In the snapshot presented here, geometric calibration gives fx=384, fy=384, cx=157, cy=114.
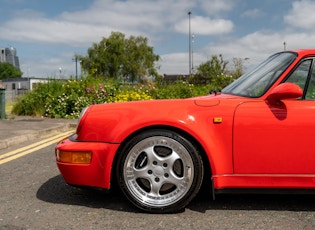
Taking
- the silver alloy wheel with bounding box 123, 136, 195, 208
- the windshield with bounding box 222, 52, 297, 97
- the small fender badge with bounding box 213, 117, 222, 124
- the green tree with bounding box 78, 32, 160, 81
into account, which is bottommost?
the silver alloy wheel with bounding box 123, 136, 195, 208

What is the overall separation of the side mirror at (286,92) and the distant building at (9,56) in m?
184

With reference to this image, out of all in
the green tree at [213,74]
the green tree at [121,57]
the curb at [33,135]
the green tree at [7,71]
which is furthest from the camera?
the green tree at [7,71]

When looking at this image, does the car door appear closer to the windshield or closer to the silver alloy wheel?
the windshield

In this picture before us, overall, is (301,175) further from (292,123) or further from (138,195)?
(138,195)

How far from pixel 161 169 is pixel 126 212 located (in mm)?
471

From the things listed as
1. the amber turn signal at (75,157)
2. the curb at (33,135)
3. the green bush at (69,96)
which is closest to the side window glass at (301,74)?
the amber turn signal at (75,157)

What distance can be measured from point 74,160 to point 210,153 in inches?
44.8

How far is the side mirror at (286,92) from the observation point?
2.97 metres

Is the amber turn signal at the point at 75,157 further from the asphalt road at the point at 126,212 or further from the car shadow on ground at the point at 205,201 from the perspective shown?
the asphalt road at the point at 126,212

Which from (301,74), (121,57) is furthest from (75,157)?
(121,57)

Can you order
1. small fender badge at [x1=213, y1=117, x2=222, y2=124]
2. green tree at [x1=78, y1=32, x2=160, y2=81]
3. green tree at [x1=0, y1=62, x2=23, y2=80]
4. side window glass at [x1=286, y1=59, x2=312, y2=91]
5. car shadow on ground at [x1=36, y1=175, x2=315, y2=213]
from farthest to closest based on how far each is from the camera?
1. green tree at [x1=0, y1=62, x2=23, y2=80]
2. green tree at [x1=78, y1=32, x2=160, y2=81]
3. car shadow on ground at [x1=36, y1=175, x2=315, y2=213]
4. side window glass at [x1=286, y1=59, x2=312, y2=91]
5. small fender badge at [x1=213, y1=117, x2=222, y2=124]

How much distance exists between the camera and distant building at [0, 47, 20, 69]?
584 feet

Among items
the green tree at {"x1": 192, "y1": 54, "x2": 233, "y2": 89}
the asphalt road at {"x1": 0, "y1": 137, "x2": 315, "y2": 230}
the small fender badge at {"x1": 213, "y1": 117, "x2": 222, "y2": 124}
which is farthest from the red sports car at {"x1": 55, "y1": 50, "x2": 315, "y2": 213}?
the green tree at {"x1": 192, "y1": 54, "x2": 233, "y2": 89}

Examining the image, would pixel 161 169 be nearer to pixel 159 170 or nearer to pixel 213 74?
pixel 159 170
